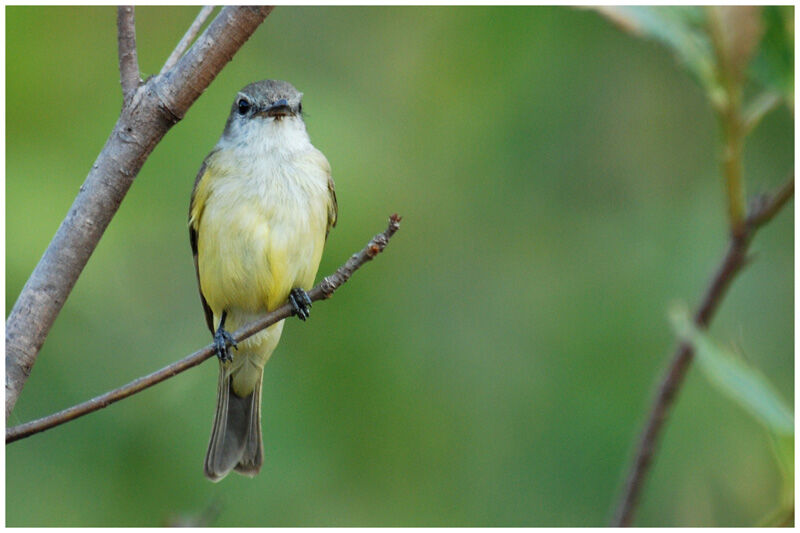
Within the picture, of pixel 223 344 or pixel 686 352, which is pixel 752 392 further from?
pixel 223 344

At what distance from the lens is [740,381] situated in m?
1.47

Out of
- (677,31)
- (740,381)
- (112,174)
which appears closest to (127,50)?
(112,174)

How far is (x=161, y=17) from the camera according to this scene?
13.2 feet

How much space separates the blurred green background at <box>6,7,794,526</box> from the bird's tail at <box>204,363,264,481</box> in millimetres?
168

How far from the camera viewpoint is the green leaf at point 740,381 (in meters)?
1.45

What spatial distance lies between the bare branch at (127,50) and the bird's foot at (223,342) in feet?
2.31

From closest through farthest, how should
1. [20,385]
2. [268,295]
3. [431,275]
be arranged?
1. [20,385]
2. [268,295]
3. [431,275]

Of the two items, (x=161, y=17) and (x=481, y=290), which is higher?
(x=161, y=17)

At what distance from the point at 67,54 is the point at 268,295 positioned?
57.2 inches

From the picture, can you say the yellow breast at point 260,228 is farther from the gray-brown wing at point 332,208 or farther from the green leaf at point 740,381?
the green leaf at point 740,381

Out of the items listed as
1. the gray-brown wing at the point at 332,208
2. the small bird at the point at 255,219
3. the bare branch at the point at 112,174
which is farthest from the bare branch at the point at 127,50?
the gray-brown wing at the point at 332,208

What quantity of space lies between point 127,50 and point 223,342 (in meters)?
0.97

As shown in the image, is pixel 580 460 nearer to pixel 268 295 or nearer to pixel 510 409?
pixel 510 409

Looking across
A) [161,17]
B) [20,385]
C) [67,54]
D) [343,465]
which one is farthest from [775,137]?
[20,385]
